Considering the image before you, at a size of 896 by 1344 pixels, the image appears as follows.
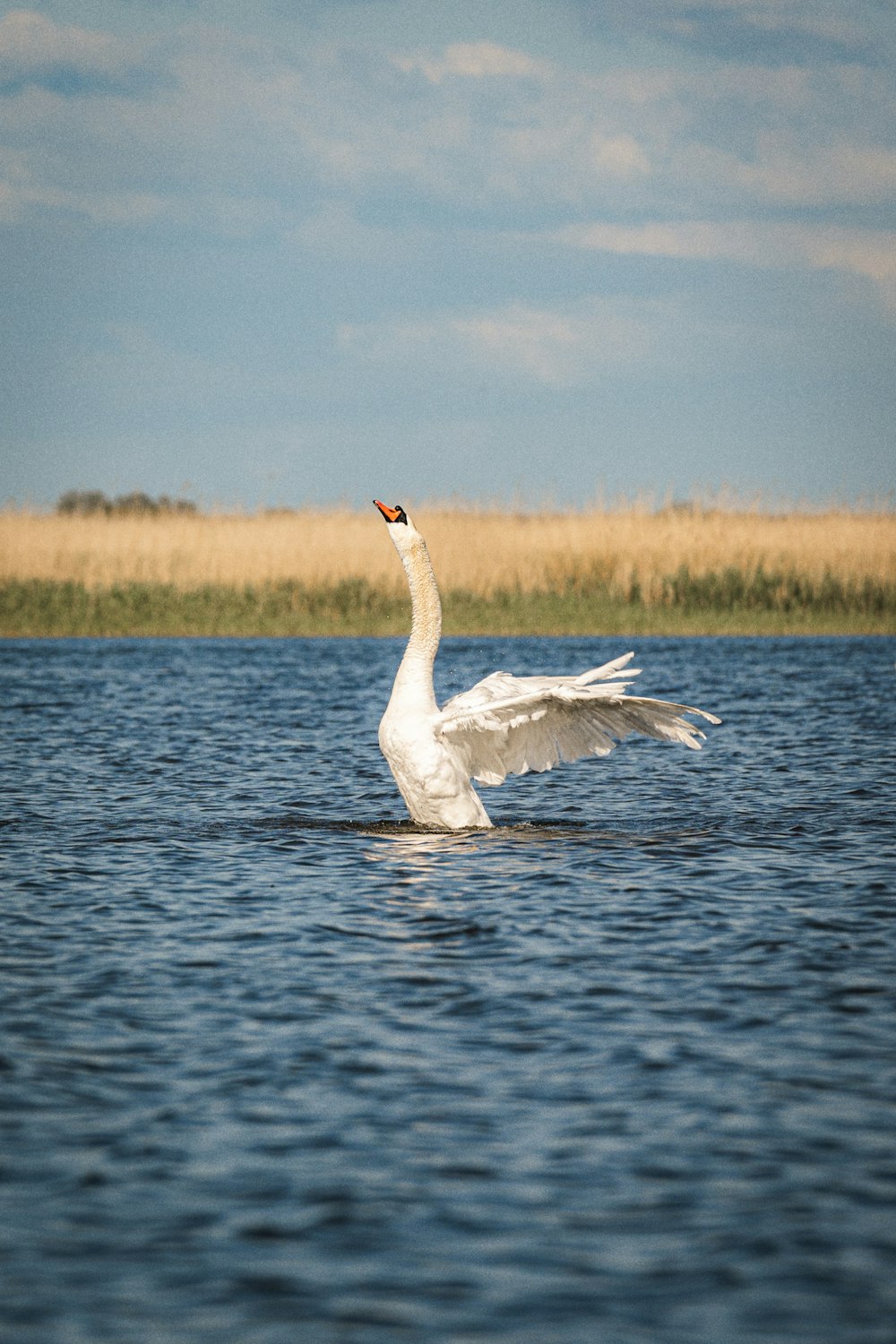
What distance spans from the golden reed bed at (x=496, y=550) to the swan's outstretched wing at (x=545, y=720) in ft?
71.2

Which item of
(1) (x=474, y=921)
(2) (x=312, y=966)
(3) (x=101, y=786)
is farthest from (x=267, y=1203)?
(3) (x=101, y=786)

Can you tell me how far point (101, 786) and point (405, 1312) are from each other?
9.47 metres

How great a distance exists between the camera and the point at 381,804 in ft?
40.7

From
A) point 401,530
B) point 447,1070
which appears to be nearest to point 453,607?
point 401,530

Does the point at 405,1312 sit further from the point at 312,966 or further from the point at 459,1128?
the point at 312,966

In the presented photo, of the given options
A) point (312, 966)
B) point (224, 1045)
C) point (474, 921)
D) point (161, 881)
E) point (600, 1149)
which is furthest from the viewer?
point (161, 881)

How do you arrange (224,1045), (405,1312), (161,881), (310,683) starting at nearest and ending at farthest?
(405,1312)
(224,1045)
(161,881)
(310,683)

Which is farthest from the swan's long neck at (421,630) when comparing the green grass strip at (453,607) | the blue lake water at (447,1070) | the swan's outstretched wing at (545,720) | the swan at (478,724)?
the green grass strip at (453,607)

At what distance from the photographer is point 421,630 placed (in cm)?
1088

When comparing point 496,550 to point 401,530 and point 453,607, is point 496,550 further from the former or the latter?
point 401,530

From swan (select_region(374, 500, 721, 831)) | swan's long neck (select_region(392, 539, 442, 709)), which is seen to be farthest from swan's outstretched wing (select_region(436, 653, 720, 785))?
swan's long neck (select_region(392, 539, 442, 709))

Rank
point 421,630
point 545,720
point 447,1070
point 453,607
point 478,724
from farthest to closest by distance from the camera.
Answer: point 453,607, point 421,630, point 545,720, point 478,724, point 447,1070

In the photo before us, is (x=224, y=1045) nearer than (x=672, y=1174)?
No

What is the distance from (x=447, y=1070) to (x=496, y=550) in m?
27.4
